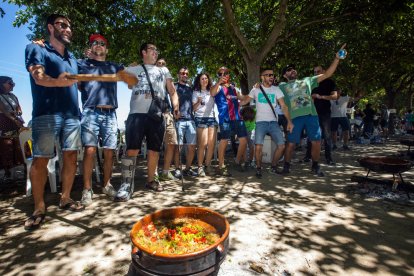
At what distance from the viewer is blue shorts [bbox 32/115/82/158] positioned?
374cm

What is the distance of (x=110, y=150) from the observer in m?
4.77

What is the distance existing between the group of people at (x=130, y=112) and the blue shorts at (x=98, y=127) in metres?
0.02

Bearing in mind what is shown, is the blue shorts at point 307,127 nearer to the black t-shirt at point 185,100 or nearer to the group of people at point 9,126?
the black t-shirt at point 185,100

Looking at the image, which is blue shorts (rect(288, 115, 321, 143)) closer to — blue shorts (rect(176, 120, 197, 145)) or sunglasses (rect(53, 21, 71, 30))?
blue shorts (rect(176, 120, 197, 145))

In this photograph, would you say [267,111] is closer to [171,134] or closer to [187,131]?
[187,131]

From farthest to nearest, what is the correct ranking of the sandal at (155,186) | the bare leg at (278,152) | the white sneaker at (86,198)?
the bare leg at (278,152)
the sandal at (155,186)
the white sneaker at (86,198)

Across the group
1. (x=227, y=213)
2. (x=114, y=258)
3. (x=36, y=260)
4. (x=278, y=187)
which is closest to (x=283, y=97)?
(x=278, y=187)

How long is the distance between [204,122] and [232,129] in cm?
94

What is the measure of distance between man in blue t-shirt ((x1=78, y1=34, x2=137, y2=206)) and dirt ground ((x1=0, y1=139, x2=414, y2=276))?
0.66 m

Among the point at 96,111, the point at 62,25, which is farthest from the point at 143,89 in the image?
the point at 62,25

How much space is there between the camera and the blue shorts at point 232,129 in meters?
6.84

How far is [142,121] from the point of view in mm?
4848

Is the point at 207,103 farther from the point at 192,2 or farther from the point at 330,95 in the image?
the point at 192,2

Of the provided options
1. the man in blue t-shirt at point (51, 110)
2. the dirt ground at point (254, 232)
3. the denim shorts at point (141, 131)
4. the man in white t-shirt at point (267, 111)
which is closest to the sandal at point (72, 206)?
the man in blue t-shirt at point (51, 110)
